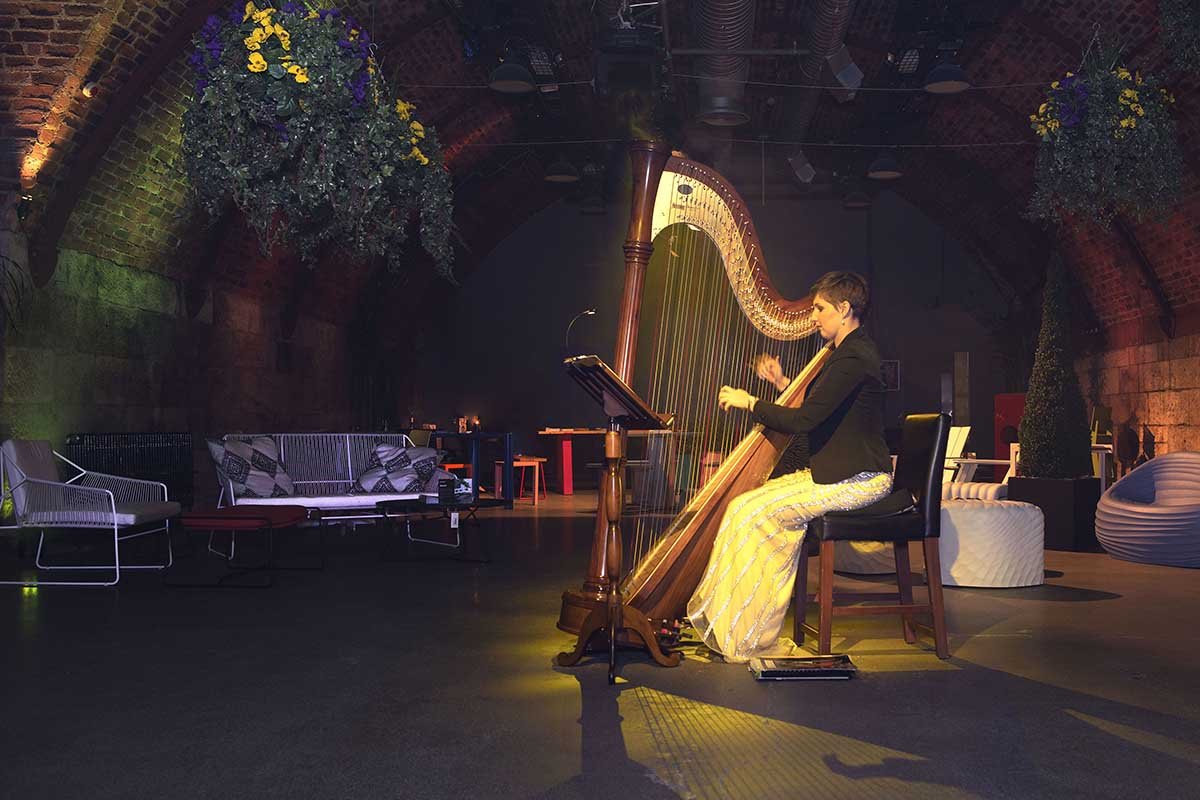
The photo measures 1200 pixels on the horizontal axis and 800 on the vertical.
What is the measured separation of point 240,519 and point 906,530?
12.2 feet

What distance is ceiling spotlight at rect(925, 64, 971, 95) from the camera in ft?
28.1

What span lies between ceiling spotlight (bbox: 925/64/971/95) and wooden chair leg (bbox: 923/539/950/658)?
551cm

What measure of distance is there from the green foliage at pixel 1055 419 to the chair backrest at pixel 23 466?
686 cm

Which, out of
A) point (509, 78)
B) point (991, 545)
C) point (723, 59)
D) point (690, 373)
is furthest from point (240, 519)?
point (723, 59)

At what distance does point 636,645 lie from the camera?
13.5 feet

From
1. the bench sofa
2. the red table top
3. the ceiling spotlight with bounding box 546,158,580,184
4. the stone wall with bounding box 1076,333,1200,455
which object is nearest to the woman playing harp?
the red table top

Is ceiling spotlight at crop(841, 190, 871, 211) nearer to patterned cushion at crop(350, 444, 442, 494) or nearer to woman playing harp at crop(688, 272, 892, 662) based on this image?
patterned cushion at crop(350, 444, 442, 494)

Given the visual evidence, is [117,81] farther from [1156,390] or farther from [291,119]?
[1156,390]

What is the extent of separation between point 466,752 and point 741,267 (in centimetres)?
237

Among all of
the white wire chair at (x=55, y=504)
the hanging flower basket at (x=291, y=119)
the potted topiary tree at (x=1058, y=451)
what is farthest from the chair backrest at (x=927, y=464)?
the white wire chair at (x=55, y=504)

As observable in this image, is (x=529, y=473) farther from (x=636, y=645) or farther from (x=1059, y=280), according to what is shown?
(x=636, y=645)

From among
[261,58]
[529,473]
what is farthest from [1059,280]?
[529,473]

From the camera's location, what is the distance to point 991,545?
595cm

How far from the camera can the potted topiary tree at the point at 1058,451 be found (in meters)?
7.95
